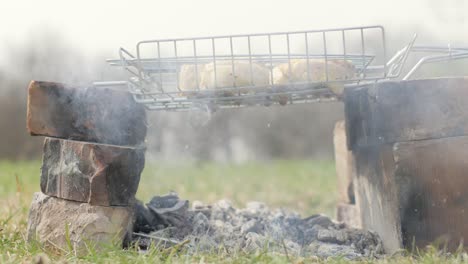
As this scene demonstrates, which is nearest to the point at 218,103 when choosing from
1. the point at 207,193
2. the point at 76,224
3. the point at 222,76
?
the point at 222,76

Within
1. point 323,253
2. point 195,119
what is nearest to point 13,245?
point 195,119

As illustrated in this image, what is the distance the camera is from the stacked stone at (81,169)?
315 cm

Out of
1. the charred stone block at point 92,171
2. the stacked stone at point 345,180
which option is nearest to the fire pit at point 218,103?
the charred stone block at point 92,171

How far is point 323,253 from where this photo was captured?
10.7ft

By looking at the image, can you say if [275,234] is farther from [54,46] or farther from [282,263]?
[54,46]

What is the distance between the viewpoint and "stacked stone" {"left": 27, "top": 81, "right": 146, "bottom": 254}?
3152 millimetres

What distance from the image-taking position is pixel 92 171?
3150 millimetres

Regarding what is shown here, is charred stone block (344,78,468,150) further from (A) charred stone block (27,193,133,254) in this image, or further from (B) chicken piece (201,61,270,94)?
(A) charred stone block (27,193,133,254)

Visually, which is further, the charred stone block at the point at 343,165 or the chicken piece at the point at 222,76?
the charred stone block at the point at 343,165

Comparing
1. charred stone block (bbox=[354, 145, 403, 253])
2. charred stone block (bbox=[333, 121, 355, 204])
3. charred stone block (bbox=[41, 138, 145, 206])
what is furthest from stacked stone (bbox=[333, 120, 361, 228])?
charred stone block (bbox=[41, 138, 145, 206])

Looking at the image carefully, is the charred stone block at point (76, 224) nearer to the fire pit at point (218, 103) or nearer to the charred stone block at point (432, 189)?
the fire pit at point (218, 103)

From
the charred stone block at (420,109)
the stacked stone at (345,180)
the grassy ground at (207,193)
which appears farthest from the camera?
the stacked stone at (345,180)

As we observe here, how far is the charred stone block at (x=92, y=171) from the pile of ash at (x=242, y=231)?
0.30 m

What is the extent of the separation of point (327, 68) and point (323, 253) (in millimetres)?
955
